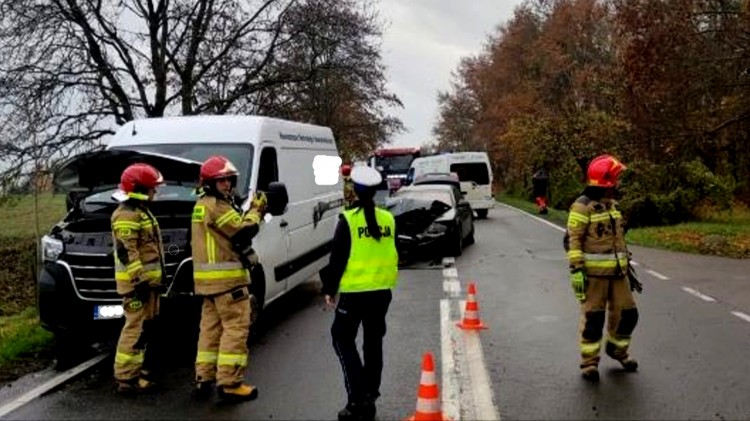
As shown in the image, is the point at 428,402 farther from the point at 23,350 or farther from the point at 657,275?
the point at 657,275

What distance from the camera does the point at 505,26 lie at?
60.8 meters

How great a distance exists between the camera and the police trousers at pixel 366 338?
563 cm

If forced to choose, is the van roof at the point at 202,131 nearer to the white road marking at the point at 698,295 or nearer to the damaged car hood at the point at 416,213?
the white road marking at the point at 698,295

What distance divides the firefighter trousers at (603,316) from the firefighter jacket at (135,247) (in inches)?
138

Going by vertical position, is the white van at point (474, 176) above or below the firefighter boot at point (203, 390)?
above

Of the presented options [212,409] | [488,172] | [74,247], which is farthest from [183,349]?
[488,172]

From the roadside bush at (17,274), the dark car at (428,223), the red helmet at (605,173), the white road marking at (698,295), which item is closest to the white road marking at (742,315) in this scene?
the white road marking at (698,295)

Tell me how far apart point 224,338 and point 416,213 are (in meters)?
9.69

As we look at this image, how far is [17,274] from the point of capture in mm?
20562

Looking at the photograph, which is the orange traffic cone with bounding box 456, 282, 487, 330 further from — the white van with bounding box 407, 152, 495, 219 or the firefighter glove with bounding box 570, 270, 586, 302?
the white van with bounding box 407, 152, 495, 219

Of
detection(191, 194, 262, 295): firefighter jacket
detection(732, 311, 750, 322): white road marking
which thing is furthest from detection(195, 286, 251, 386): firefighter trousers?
detection(732, 311, 750, 322): white road marking

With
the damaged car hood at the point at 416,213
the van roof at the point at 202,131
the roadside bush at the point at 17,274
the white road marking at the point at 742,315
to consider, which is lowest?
the roadside bush at the point at 17,274

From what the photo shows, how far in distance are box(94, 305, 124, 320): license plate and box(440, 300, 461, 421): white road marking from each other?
2.91m

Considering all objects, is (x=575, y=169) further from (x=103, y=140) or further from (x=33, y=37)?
(x=33, y=37)
